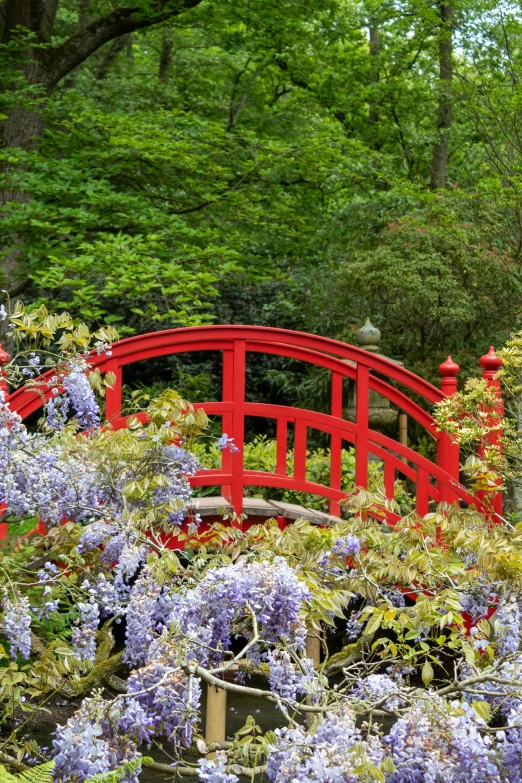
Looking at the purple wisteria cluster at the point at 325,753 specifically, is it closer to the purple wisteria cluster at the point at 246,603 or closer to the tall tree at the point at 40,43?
the purple wisteria cluster at the point at 246,603

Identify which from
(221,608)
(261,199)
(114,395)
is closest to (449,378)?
(114,395)

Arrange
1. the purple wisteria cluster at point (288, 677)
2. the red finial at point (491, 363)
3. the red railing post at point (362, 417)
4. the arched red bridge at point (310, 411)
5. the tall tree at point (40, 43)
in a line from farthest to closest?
1. the tall tree at point (40, 43)
2. the red finial at point (491, 363)
3. the red railing post at point (362, 417)
4. the arched red bridge at point (310, 411)
5. the purple wisteria cluster at point (288, 677)

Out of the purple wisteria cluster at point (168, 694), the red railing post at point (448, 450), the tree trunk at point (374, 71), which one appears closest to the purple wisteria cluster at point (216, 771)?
the purple wisteria cluster at point (168, 694)

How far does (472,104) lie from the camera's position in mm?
9148

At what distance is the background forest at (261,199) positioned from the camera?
770 cm

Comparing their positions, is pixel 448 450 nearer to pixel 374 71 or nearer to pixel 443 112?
pixel 443 112

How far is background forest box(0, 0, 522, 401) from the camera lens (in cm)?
770

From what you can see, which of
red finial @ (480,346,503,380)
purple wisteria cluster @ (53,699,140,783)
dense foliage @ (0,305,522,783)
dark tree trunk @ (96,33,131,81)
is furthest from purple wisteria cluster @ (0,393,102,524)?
dark tree trunk @ (96,33,131,81)

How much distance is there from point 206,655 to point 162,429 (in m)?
1.07

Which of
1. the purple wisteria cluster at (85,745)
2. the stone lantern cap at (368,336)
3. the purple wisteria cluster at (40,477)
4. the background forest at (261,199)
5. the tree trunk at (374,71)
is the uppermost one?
the tree trunk at (374,71)

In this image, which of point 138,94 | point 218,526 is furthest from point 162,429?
point 138,94

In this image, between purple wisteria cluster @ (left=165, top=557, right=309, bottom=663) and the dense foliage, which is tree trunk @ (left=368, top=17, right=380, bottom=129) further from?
purple wisteria cluster @ (left=165, top=557, right=309, bottom=663)

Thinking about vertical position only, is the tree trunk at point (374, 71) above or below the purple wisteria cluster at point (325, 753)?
above

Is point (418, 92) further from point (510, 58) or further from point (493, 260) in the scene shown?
point (493, 260)
